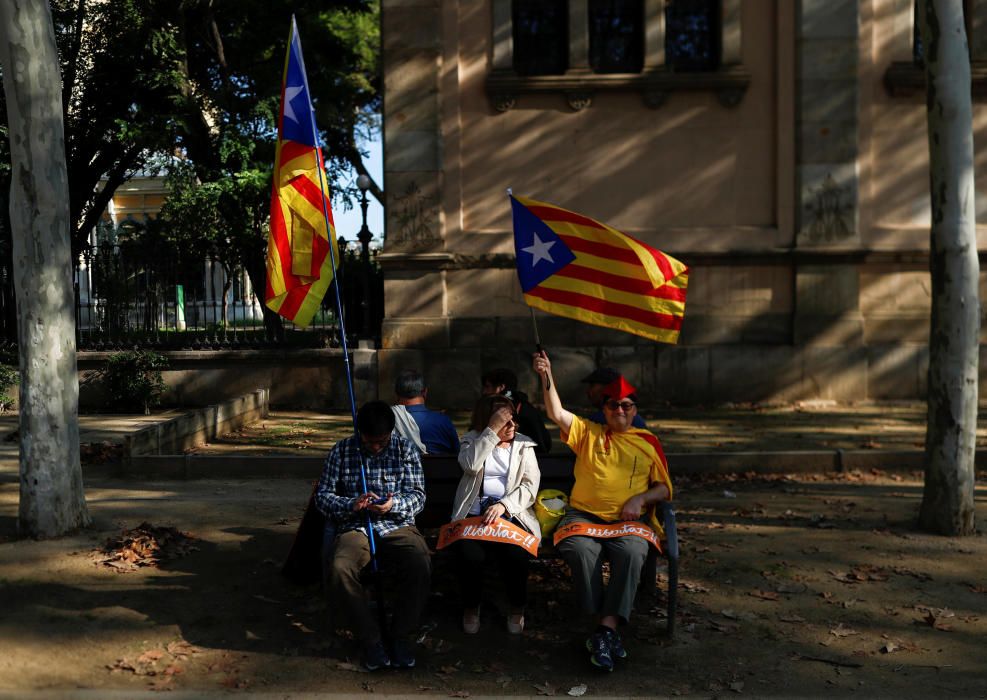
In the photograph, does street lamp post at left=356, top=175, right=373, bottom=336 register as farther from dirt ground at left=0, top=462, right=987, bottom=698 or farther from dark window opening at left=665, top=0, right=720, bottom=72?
dirt ground at left=0, top=462, right=987, bottom=698

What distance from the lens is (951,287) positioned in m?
7.84

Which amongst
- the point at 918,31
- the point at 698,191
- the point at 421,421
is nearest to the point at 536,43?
the point at 698,191

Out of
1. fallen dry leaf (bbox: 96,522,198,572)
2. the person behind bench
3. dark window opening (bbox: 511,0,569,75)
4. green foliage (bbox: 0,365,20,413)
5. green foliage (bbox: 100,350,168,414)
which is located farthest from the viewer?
dark window opening (bbox: 511,0,569,75)

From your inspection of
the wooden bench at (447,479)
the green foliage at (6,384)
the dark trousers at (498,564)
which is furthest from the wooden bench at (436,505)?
the green foliage at (6,384)

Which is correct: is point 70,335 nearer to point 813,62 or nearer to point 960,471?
point 960,471

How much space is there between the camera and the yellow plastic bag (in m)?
6.22

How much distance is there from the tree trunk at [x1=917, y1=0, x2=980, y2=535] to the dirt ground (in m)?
0.41

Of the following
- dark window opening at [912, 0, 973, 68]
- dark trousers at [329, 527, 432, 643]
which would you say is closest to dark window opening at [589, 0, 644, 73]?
dark window opening at [912, 0, 973, 68]

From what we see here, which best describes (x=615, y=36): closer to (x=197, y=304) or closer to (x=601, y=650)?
(x=197, y=304)

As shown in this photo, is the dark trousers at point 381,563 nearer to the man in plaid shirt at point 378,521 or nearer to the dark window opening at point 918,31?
the man in plaid shirt at point 378,521

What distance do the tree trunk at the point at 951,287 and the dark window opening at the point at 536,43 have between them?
27.5 ft

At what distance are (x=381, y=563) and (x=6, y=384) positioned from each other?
10612 mm

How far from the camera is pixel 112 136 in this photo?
19422mm

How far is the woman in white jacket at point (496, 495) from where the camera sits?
5.86 meters
